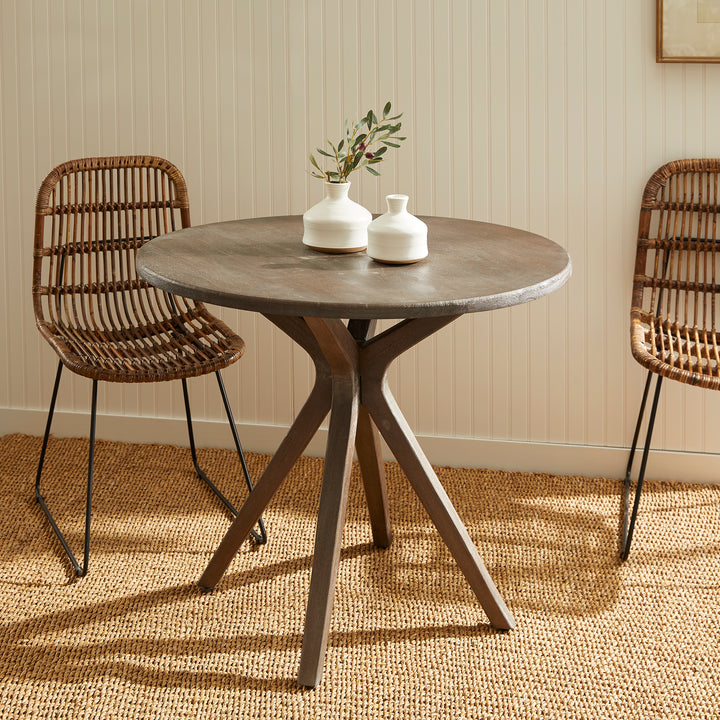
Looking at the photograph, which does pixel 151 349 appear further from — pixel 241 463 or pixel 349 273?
pixel 349 273

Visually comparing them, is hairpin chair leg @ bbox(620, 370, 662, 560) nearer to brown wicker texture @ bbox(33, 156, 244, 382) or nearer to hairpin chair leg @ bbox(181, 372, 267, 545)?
hairpin chair leg @ bbox(181, 372, 267, 545)

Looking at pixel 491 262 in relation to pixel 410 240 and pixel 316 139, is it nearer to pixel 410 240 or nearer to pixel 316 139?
pixel 410 240

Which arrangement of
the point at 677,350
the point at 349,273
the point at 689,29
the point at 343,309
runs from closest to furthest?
the point at 343,309 < the point at 349,273 < the point at 677,350 < the point at 689,29

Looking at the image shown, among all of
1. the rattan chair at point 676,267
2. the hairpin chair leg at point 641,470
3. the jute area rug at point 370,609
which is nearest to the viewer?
the jute area rug at point 370,609

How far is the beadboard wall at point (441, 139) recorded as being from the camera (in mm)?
2527

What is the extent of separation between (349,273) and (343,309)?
0.78 feet

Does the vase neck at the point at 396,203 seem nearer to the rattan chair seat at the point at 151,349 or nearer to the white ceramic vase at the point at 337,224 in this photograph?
the white ceramic vase at the point at 337,224

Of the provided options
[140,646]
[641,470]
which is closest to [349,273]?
[140,646]

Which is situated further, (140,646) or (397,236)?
(140,646)

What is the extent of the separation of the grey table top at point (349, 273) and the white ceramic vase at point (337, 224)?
0.08ft

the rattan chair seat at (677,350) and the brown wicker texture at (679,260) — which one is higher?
the brown wicker texture at (679,260)

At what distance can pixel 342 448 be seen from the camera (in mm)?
1837

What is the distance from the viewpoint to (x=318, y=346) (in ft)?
6.09

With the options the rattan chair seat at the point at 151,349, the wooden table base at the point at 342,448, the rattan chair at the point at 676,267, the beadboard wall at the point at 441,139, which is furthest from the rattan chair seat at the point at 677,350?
the rattan chair seat at the point at 151,349
